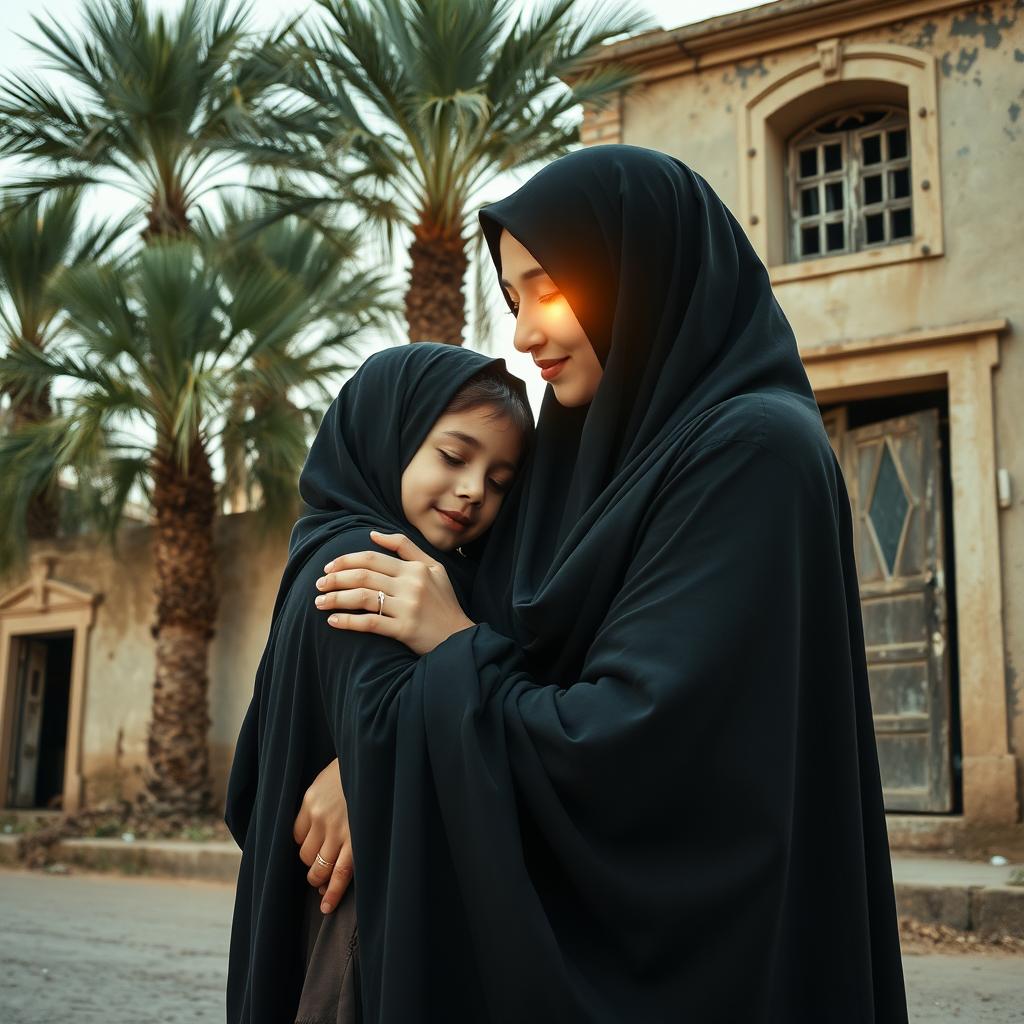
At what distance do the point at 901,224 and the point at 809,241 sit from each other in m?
0.67

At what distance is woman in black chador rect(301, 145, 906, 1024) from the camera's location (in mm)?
1415

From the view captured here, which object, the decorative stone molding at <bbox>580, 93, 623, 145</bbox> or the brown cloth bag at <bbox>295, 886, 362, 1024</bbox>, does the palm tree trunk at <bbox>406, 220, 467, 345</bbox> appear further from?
the brown cloth bag at <bbox>295, 886, 362, 1024</bbox>

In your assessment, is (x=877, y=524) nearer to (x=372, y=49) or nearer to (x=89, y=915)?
(x=372, y=49)

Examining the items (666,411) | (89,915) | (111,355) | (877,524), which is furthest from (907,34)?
Answer: (666,411)

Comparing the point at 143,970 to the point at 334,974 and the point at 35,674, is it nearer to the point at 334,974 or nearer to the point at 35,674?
the point at 334,974

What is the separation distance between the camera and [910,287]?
8820 millimetres

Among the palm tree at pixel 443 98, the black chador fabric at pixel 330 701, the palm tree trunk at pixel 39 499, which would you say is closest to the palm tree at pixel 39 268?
the palm tree trunk at pixel 39 499

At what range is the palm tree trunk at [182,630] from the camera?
1150cm

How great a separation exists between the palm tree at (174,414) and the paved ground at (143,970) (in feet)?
12.7

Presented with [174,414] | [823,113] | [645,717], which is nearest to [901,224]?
[823,113]

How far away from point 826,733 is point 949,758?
7.38 metres

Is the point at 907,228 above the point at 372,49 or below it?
below

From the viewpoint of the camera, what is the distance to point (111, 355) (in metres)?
11.0

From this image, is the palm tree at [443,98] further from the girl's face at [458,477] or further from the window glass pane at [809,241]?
the girl's face at [458,477]
